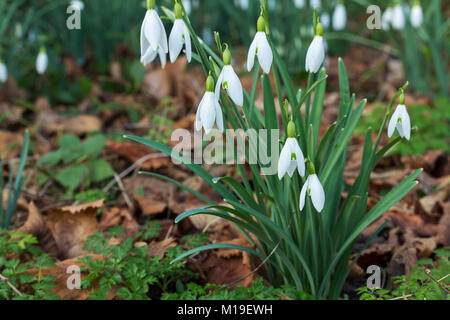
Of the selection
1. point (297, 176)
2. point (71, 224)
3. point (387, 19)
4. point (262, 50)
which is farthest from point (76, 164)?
point (387, 19)

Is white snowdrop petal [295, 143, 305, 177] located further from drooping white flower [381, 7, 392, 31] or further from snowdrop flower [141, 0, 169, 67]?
drooping white flower [381, 7, 392, 31]

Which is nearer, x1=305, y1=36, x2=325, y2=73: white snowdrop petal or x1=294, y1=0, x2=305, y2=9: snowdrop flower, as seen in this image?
x1=305, y1=36, x2=325, y2=73: white snowdrop petal

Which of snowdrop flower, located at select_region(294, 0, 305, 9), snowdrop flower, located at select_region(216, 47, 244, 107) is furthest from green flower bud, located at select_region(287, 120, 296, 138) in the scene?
snowdrop flower, located at select_region(294, 0, 305, 9)

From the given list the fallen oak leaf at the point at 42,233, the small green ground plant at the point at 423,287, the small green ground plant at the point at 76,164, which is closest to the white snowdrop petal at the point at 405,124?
the small green ground plant at the point at 423,287

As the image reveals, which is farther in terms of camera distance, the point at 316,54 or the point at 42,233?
the point at 42,233

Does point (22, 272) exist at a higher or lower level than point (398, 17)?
lower

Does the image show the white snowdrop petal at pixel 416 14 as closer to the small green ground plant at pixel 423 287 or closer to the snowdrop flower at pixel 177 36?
the small green ground plant at pixel 423 287

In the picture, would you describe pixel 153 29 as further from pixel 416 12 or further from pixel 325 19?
pixel 325 19
